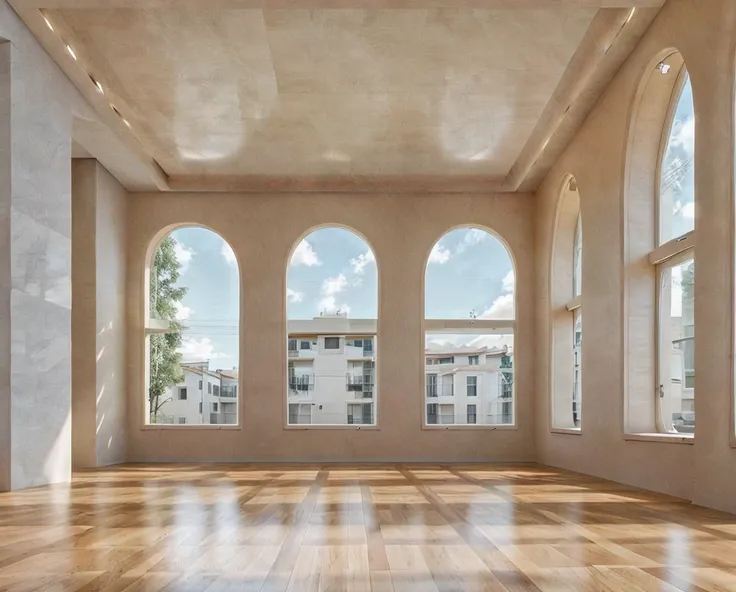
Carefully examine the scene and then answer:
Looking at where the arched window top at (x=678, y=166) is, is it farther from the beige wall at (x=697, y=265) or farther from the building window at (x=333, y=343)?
the building window at (x=333, y=343)

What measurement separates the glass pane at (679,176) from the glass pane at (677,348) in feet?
1.32

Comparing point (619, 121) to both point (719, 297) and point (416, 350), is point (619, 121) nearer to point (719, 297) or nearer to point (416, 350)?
point (719, 297)

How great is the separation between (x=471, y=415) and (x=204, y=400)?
14.6 feet

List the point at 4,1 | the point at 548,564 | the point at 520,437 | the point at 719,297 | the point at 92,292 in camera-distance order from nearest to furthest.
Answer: the point at 548,564 → the point at 719,297 → the point at 4,1 → the point at 92,292 → the point at 520,437

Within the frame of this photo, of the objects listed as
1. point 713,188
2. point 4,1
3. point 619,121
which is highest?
point 4,1

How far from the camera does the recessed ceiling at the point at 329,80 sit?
816 cm

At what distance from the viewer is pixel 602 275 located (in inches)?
393

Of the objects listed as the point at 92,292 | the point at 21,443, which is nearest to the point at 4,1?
the point at 21,443

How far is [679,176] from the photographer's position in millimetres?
8383

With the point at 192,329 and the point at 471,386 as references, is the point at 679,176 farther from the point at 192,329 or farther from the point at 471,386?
the point at 192,329

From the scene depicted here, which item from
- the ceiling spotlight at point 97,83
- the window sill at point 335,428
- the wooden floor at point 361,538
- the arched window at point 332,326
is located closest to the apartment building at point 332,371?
the arched window at point 332,326

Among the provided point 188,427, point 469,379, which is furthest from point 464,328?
point 188,427

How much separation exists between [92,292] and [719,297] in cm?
884

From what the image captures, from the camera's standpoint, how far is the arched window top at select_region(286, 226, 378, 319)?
1420cm
